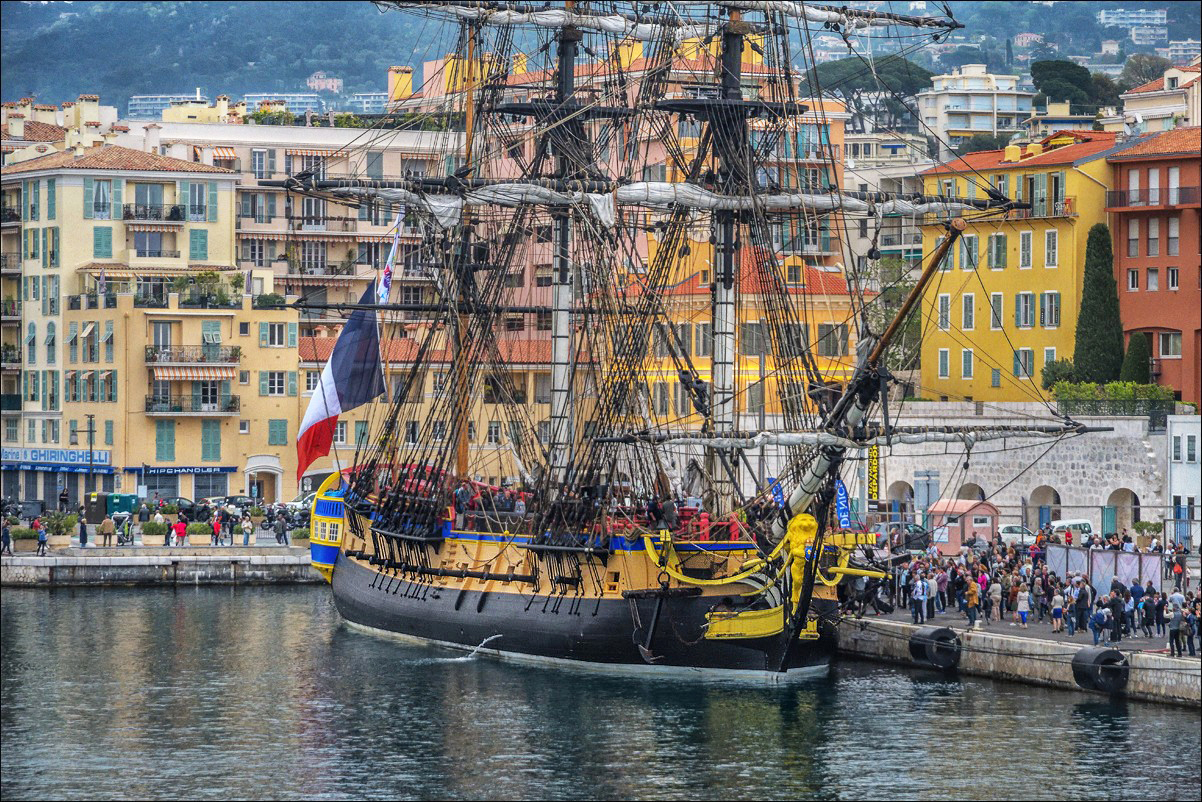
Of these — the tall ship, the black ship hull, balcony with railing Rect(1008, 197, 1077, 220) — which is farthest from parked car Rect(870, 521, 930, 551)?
balcony with railing Rect(1008, 197, 1077, 220)

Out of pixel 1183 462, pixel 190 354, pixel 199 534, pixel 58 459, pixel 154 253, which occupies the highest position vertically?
pixel 154 253

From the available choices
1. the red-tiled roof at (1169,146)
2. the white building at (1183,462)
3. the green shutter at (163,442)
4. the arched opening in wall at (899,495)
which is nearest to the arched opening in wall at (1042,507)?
the white building at (1183,462)

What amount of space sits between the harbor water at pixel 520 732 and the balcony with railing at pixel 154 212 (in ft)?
171

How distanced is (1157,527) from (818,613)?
23.9 meters

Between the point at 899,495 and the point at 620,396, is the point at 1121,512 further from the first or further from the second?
the point at 620,396

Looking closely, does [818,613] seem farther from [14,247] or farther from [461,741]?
[14,247]

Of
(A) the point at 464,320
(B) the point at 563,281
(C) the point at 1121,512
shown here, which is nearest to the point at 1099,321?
(C) the point at 1121,512

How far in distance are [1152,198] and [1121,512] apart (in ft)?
56.1

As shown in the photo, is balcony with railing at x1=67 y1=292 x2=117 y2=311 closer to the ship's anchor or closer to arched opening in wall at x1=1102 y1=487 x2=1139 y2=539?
arched opening in wall at x1=1102 y1=487 x2=1139 y2=539

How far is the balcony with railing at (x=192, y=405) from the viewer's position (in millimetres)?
118562

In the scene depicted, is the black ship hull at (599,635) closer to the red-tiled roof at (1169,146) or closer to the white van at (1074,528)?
the white van at (1074,528)

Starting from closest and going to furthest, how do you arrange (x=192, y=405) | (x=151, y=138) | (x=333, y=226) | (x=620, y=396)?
(x=620, y=396), (x=192, y=405), (x=333, y=226), (x=151, y=138)

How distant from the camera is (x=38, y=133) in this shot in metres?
149

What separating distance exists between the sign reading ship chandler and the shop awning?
4.63m
